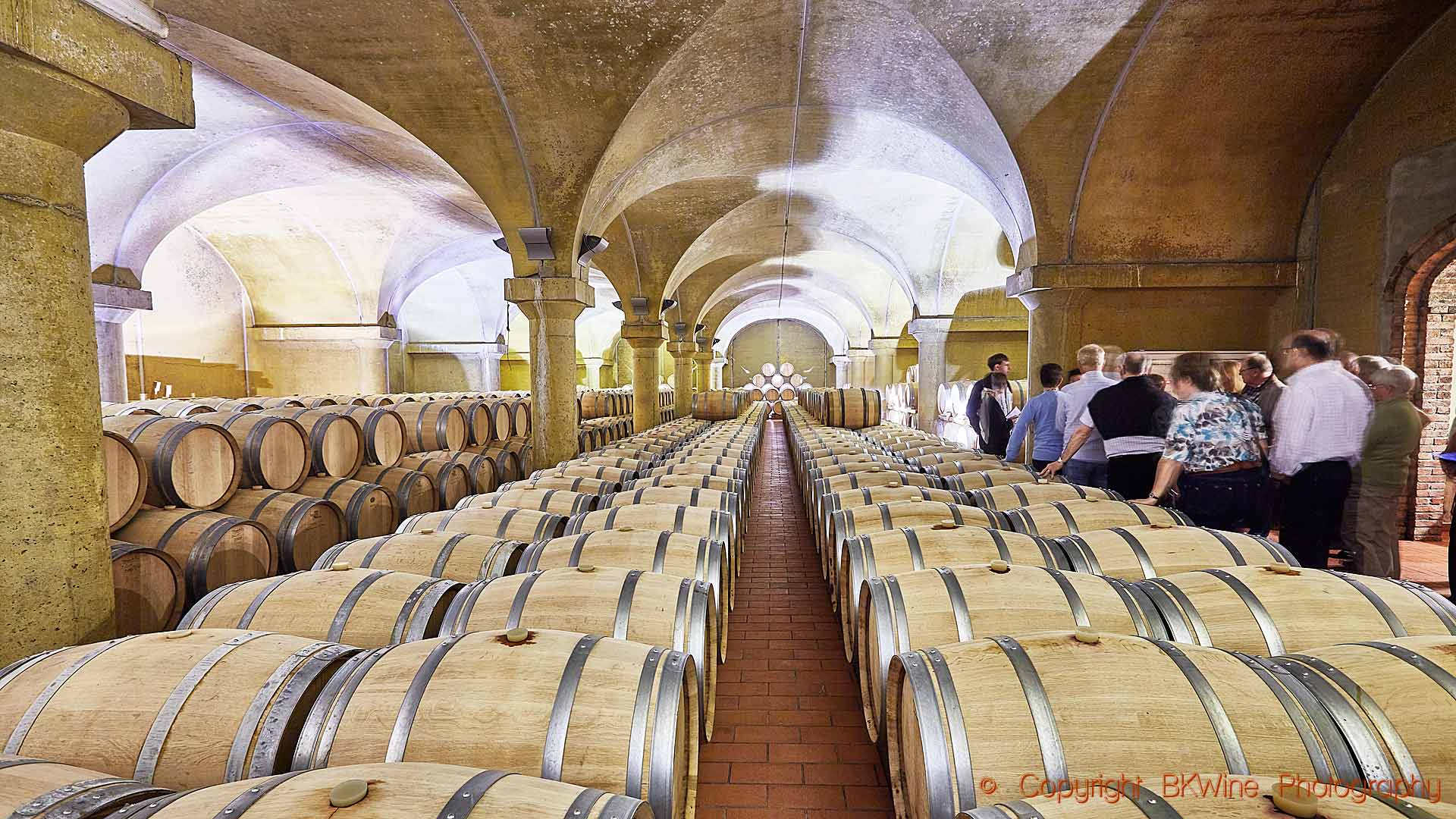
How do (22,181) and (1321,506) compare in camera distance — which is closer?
(22,181)

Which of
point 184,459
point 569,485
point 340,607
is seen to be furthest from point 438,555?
point 184,459

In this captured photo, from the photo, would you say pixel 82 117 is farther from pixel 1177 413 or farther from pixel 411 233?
pixel 411 233

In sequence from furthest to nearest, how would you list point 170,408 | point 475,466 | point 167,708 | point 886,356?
1. point 886,356
2. point 170,408
3. point 475,466
4. point 167,708

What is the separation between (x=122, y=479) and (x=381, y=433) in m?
2.65

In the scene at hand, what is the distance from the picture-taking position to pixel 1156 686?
155cm

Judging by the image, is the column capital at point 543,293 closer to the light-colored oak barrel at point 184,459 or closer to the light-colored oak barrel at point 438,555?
the light-colored oak barrel at point 184,459

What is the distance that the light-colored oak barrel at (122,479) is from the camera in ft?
10.8

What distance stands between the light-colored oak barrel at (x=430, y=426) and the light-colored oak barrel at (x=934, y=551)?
532cm

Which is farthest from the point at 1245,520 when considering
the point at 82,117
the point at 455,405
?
the point at 455,405

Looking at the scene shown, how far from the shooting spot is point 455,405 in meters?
7.00

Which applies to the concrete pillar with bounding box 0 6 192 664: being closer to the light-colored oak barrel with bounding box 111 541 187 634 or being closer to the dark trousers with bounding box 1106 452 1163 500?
the light-colored oak barrel with bounding box 111 541 187 634

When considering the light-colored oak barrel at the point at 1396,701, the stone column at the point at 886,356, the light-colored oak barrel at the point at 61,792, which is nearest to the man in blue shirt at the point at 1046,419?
the light-colored oak barrel at the point at 1396,701

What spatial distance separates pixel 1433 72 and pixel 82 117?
888 centimetres

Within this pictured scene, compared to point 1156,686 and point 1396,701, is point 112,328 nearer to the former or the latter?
point 1156,686
